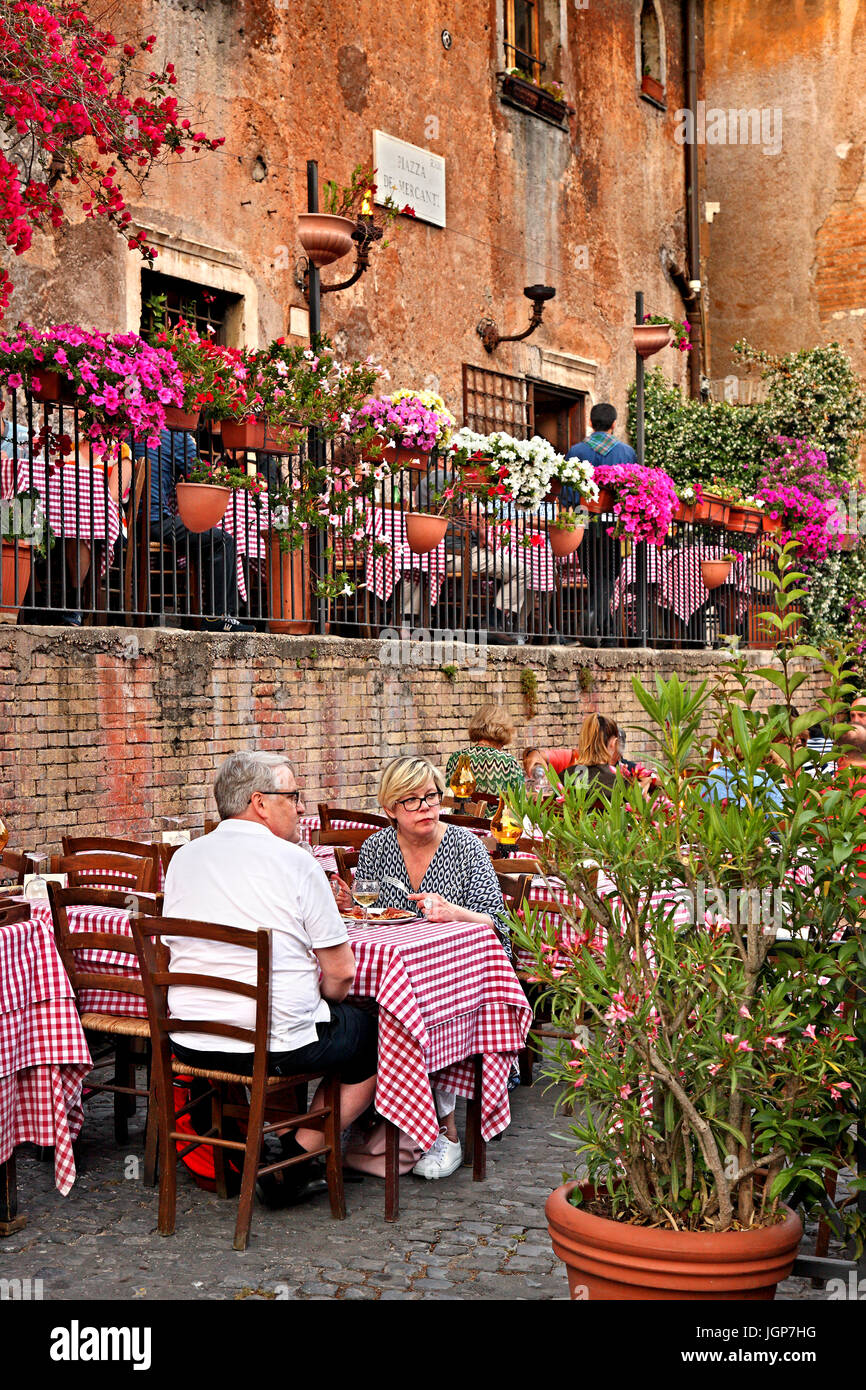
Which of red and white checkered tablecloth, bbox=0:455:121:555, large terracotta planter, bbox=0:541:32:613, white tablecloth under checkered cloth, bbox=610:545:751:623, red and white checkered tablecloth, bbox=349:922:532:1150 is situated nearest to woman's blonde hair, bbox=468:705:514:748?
red and white checkered tablecloth, bbox=0:455:121:555

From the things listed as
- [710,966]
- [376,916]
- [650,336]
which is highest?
[650,336]

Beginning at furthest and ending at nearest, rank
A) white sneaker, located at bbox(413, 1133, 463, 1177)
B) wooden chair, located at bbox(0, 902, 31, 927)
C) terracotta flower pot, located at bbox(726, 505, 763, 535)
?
terracotta flower pot, located at bbox(726, 505, 763, 535)
white sneaker, located at bbox(413, 1133, 463, 1177)
wooden chair, located at bbox(0, 902, 31, 927)

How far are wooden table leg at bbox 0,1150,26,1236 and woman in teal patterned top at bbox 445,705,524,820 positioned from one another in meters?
3.82

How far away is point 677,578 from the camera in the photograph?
543 inches

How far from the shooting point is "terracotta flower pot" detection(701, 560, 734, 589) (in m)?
14.0

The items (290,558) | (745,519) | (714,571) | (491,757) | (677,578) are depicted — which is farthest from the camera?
(745,519)

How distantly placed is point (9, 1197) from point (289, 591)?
5.29 m

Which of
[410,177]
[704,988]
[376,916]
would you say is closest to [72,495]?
[376,916]

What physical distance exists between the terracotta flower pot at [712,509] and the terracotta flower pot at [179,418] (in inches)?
253

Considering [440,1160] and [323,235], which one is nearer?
[440,1160]

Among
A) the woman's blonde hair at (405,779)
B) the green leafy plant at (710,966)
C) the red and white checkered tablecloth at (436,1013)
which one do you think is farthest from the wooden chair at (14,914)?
the green leafy plant at (710,966)

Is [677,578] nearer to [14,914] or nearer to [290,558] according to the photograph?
[290,558]

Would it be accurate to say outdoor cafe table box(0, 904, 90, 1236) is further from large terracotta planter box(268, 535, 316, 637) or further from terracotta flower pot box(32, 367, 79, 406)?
large terracotta planter box(268, 535, 316, 637)
